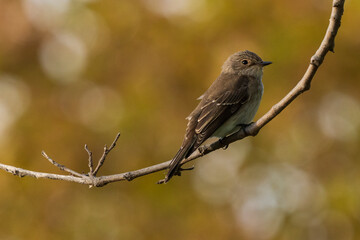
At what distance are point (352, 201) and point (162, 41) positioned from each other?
4.78 meters

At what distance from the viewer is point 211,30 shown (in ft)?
36.7

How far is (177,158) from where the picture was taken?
6121 mm

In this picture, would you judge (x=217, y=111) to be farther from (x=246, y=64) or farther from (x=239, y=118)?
(x=246, y=64)

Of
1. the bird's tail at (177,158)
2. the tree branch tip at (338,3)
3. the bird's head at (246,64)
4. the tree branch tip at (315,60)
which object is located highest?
the tree branch tip at (338,3)

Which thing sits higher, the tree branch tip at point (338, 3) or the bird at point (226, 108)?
the tree branch tip at point (338, 3)

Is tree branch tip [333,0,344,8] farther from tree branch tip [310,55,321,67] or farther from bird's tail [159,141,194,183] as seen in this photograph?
bird's tail [159,141,194,183]

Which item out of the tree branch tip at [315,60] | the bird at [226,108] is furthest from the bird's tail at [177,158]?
the tree branch tip at [315,60]

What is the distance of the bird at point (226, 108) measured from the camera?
22.5 feet

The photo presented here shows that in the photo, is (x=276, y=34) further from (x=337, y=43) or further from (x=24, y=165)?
(x=24, y=165)

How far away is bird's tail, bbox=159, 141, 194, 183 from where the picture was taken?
5.88 meters

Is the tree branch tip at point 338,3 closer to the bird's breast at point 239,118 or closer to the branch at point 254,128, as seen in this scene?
the branch at point 254,128

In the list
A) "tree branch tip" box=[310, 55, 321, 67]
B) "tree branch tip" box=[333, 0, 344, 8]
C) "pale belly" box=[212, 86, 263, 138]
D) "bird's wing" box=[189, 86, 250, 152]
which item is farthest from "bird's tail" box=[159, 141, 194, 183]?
"tree branch tip" box=[333, 0, 344, 8]

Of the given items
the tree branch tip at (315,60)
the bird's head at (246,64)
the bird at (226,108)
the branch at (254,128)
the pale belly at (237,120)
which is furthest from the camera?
the bird's head at (246,64)

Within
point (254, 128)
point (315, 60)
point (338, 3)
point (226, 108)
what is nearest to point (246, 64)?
point (226, 108)
